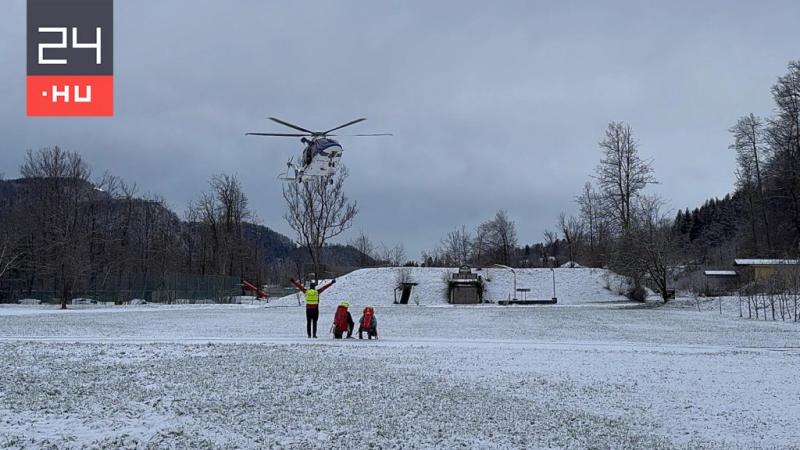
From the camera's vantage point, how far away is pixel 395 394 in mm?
10742

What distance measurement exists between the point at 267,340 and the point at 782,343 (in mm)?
15289

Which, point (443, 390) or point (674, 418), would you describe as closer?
point (674, 418)

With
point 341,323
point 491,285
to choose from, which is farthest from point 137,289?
point 341,323

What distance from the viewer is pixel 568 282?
60.7 m

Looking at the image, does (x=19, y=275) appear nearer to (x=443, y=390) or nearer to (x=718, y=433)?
(x=443, y=390)

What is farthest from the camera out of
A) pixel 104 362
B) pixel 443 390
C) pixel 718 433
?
pixel 104 362

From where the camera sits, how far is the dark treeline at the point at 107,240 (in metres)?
56.2

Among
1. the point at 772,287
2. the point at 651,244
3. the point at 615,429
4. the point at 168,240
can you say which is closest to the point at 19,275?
the point at 168,240

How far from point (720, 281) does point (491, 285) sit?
729 inches

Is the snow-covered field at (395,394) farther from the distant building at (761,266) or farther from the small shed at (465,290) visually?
the small shed at (465,290)

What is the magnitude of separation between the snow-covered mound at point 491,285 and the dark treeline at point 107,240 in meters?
11.9

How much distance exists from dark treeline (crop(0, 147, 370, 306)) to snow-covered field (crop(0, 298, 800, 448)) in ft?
123

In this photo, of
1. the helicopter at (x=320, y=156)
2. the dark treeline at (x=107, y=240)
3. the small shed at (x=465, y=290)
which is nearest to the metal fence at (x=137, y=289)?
the dark treeline at (x=107, y=240)

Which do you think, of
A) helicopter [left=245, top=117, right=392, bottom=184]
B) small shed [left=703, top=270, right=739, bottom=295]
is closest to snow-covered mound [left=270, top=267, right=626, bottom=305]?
small shed [left=703, top=270, right=739, bottom=295]
